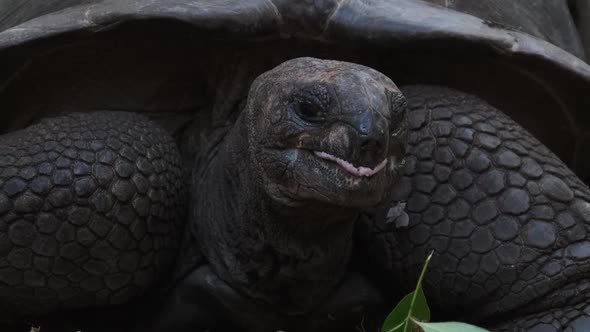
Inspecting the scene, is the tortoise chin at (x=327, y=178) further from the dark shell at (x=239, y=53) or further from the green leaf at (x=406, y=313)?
the dark shell at (x=239, y=53)

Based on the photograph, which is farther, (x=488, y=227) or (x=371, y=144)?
(x=488, y=227)

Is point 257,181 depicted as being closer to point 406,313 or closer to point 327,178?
point 327,178

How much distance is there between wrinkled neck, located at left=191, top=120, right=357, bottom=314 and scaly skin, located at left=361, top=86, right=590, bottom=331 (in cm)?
23

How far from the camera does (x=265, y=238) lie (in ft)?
8.37

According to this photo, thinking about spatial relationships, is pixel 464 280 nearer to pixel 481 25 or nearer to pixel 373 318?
pixel 373 318

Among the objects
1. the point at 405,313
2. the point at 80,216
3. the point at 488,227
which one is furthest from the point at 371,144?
the point at 80,216

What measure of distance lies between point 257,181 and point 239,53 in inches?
29.0

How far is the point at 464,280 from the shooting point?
2.73 metres

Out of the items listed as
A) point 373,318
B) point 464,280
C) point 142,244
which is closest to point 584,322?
point 464,280

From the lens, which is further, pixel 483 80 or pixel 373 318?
pixel 483 80

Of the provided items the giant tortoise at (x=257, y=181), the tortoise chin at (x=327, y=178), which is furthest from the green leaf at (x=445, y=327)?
the giant tortoise at (x=257, y=181)

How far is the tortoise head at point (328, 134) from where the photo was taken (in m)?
2.12

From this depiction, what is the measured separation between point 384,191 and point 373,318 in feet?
2.82

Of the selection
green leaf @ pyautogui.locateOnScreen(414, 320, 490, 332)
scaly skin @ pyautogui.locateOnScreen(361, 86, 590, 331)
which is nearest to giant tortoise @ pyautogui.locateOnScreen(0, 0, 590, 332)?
scaly skin @ pyautogui.locateOnScreen(361, 86, 590, 331)
